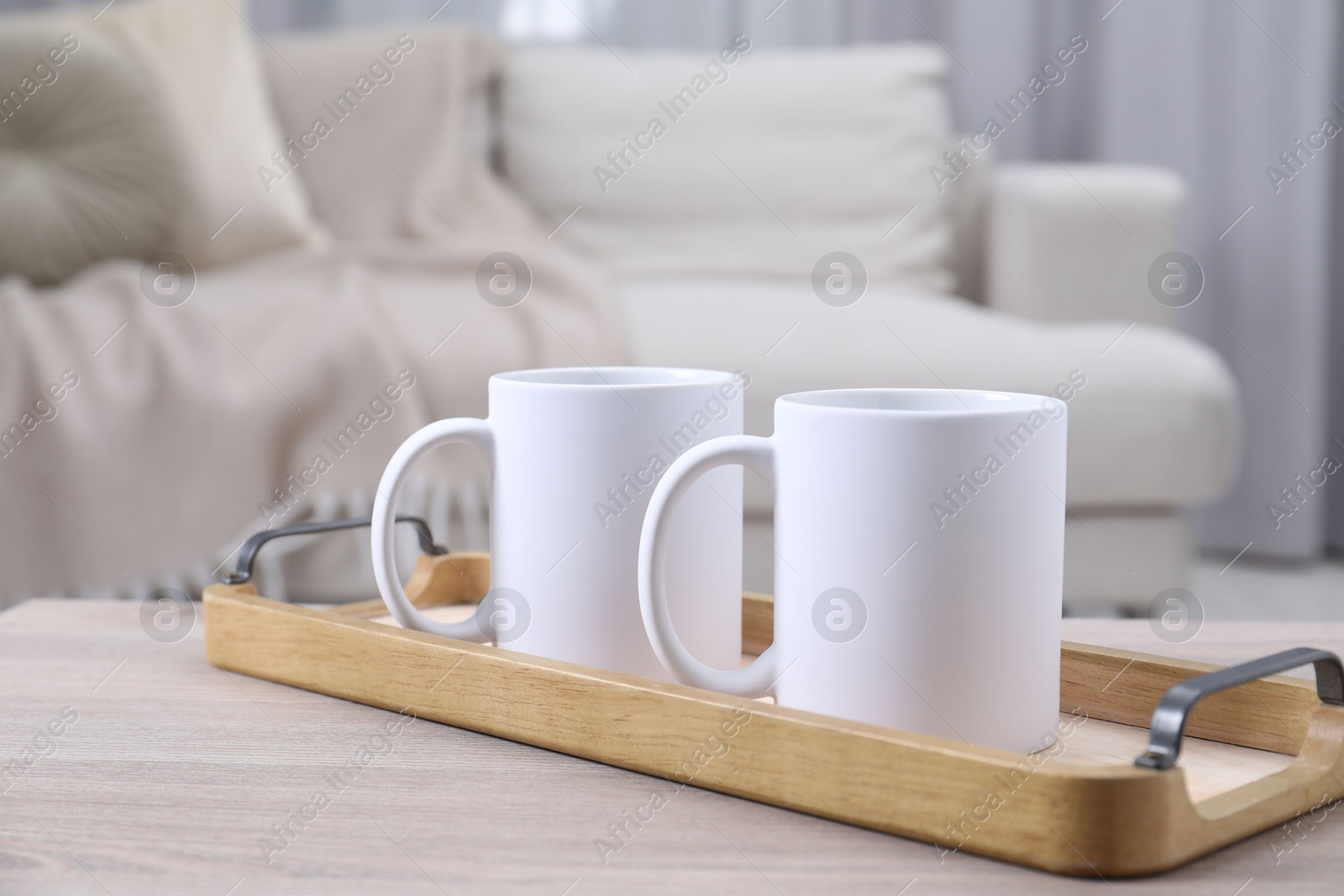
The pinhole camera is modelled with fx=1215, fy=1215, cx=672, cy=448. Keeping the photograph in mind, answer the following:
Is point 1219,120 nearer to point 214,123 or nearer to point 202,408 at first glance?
point 214,123

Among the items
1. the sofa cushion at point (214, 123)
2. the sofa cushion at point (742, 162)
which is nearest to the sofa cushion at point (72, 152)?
the sofa cushion at point (214, 123)

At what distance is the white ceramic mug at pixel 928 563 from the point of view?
399 mm

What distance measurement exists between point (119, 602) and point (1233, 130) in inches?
84.6

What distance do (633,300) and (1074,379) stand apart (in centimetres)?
60

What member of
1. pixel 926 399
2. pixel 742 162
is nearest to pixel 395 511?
pixel 926 399

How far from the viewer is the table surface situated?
0.34 metres

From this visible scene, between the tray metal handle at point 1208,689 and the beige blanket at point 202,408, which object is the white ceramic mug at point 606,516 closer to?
the tray metal handle at point 1208,689

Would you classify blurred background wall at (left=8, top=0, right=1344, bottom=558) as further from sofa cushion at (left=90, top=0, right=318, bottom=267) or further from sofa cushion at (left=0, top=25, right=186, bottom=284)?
sofa cushion at (left=0, top=25, right=186, bottom=284)

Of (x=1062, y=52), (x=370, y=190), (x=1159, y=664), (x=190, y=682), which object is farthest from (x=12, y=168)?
(x=1062, y=52)

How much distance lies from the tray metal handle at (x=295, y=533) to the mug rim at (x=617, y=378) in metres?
0.12

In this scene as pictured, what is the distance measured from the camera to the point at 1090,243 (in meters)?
1.72

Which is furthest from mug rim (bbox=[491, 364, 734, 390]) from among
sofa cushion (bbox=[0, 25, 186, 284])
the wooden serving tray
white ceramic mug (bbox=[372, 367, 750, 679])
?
sofa cushion (bbox=[0, 25, 186, 284])

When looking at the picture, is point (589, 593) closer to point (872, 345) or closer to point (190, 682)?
point (190, 682)

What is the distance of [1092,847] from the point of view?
34 centimetres
